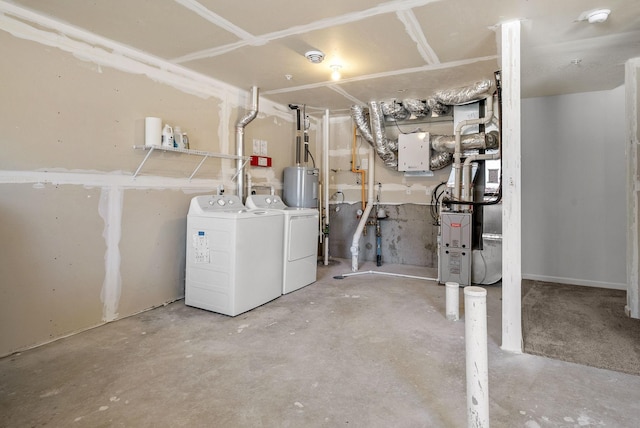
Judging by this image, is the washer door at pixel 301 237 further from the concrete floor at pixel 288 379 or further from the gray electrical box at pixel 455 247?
the gray electrical box at pixel 455 247

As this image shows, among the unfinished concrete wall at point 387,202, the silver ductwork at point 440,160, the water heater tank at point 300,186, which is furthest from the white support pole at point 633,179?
the water heater tank at point 300,186

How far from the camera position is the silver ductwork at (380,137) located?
4.59m

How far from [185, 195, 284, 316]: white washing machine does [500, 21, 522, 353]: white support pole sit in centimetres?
203

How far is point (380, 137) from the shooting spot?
4.73 meters

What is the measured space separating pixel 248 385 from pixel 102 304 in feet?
5.39

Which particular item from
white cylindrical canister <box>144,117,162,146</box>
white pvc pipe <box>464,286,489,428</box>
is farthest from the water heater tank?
white pvc pipe <box>464,286,489,428</box>

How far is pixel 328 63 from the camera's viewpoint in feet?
10.6

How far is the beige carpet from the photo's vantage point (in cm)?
228

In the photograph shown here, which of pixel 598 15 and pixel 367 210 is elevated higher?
pixel 598 15

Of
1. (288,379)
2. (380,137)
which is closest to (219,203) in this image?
(288,379)

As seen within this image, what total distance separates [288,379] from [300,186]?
3.07m

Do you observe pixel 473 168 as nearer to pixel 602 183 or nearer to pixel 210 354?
pixel 602 183

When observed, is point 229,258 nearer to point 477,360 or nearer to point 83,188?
point 83,188

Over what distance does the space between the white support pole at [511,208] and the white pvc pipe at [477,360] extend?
3.77 ft
